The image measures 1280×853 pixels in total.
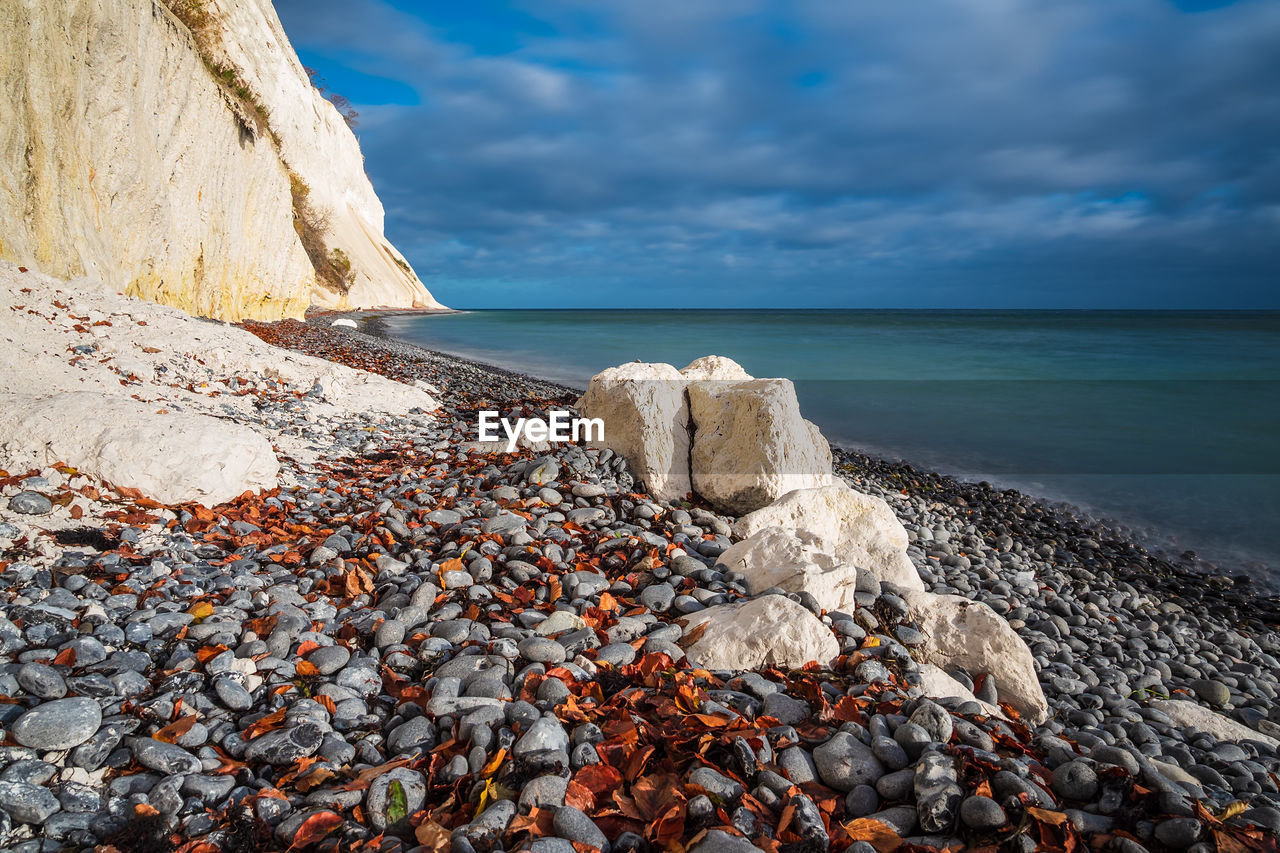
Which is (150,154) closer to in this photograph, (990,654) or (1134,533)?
(990,654)

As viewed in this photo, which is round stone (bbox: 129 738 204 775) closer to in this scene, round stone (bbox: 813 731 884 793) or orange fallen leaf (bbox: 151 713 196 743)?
orange fallen leaf (bbox: 151 713 196 743)

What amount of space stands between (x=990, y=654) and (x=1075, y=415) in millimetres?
15975

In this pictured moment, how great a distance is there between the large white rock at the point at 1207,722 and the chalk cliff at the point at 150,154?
516 inches

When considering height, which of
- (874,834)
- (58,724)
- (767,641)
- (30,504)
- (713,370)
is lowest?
(874,834)

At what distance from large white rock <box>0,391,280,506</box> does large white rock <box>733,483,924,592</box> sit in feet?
13.0

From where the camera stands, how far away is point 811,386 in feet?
70.2

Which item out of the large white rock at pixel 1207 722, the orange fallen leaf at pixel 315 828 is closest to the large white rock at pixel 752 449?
the large white rock at pixel 1207 722

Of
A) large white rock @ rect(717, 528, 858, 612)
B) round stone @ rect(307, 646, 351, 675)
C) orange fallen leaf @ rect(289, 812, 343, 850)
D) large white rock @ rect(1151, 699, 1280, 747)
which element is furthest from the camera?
large white rock @ rect(1151, 699, 1280, 747)

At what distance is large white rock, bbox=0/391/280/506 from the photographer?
13.8 feet

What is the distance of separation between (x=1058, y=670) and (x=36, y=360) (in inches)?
370

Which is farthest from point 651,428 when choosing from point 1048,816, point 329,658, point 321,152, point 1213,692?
point 321,152

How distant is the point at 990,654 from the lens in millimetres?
3748

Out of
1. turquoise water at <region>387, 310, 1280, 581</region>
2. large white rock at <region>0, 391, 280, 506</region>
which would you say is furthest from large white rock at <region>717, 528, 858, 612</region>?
turquoise water at <region>387, 310, 1280, 581</region>

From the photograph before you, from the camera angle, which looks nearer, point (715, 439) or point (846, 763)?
point (846, 763)
